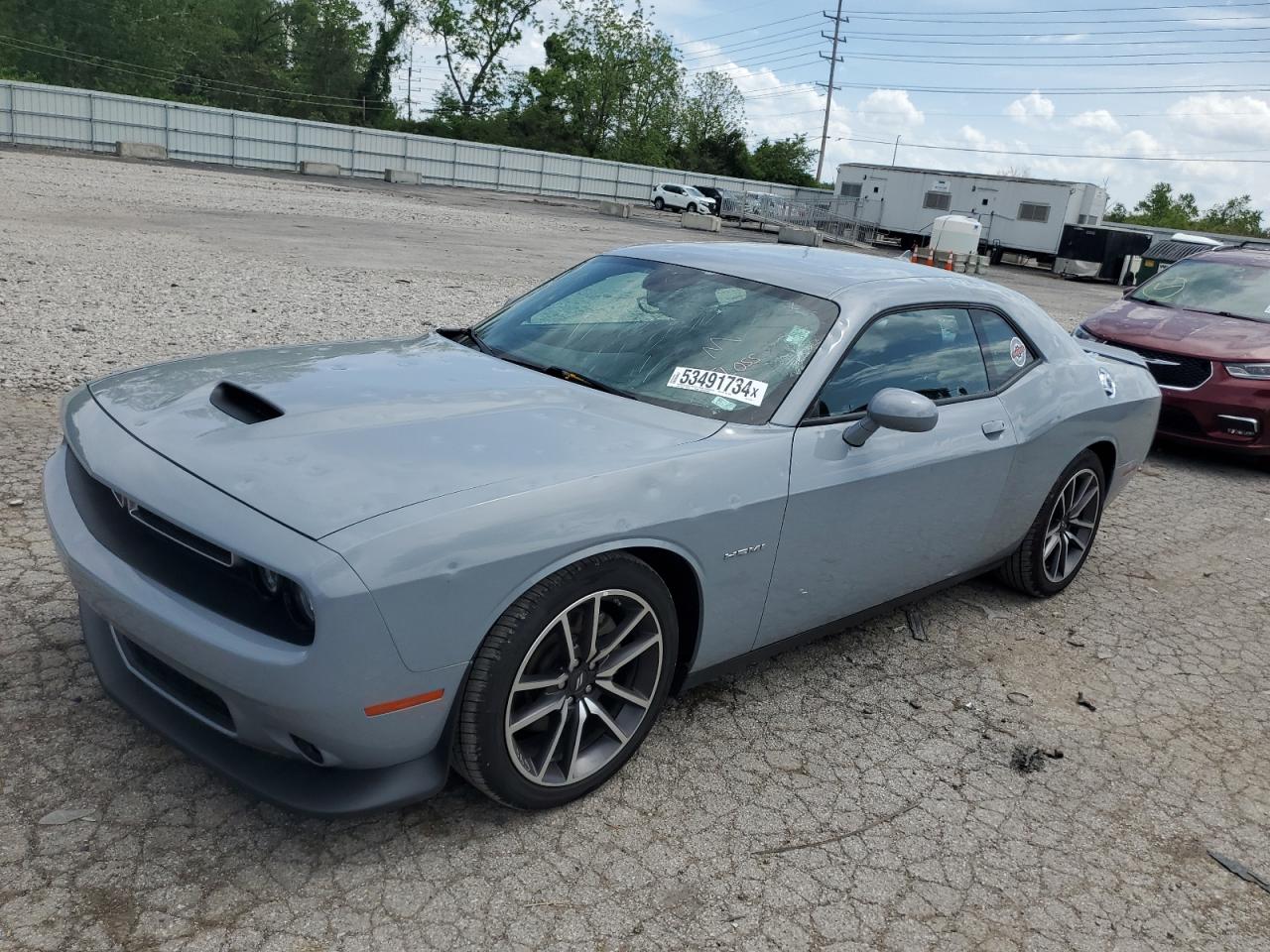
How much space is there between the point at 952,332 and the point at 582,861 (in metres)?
2.57

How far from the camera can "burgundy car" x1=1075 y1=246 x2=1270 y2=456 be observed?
7.64 m

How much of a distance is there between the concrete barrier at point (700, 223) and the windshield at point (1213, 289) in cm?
2805

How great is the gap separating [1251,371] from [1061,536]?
154 inches

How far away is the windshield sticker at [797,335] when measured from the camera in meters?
3.55

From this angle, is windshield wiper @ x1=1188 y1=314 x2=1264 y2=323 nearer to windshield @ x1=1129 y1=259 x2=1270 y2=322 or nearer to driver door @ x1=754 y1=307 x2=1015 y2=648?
windshield @ x1=1129 y1=259 x2=1270 y2=322

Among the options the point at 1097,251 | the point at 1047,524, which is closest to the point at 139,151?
the point at 1097,251

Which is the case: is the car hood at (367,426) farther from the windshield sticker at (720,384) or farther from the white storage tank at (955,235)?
the white storage tank at (955,235)

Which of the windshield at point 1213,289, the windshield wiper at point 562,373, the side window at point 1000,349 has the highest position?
the windshield at point 1213,289

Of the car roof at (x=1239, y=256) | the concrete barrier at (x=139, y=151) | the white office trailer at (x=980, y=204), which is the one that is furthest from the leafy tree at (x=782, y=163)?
the car roof at (x=1239, y=256)

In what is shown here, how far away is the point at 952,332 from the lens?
4145 mm

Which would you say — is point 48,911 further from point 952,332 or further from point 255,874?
point 952,332

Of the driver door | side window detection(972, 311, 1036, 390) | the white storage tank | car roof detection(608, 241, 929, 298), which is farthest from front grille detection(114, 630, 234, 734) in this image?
the white storage tank

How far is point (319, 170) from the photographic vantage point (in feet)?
129

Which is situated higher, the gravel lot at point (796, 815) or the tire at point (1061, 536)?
the tire at point (1061, 536)
